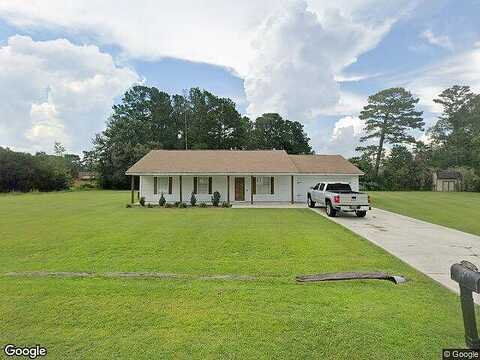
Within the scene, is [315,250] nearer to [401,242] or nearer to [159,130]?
[401,242]

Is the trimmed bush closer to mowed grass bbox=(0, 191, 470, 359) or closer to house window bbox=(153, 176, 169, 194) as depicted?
house window bbox=(153, 176, 169, 194)

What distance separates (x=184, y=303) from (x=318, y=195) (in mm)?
15782

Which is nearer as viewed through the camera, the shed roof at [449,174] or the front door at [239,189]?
the front door at [239,189]

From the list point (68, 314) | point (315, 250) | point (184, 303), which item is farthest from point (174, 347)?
point (315, 250)

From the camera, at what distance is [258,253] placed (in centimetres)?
834

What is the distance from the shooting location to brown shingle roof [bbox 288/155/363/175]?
83.0 feet

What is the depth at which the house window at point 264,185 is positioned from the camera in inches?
990

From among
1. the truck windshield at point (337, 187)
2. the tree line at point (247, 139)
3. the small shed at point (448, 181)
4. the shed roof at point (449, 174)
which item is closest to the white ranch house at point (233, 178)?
the truck windshield at point (337, 187)

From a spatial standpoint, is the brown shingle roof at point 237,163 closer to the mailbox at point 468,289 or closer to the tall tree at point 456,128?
the mailbox at point 468,289

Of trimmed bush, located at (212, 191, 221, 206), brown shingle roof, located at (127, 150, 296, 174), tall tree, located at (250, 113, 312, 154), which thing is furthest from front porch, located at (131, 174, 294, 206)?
tall tree, located at (250, 113, 312, 154)

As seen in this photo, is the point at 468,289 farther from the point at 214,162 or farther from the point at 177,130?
the point at 177,130

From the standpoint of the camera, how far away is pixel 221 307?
4676mm

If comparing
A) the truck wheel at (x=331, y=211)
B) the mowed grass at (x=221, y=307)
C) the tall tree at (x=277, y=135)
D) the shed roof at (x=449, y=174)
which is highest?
the tall tree at (x=277, y=135)

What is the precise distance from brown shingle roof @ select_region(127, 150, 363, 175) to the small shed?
25.4 m
